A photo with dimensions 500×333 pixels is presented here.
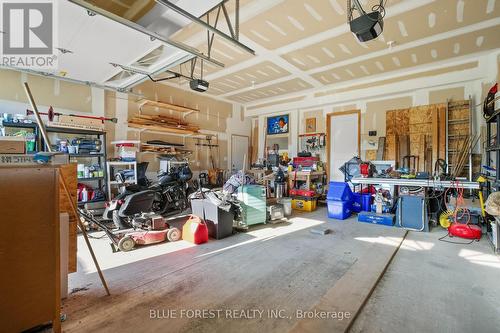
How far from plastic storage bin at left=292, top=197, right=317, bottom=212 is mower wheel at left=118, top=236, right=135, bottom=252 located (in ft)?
12.7

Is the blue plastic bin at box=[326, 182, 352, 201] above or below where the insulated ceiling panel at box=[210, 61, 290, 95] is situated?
below

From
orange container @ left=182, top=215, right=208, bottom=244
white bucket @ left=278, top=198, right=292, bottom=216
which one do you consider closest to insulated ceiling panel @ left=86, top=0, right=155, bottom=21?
orange container @ left=182, top=215, right=208, bottom=244

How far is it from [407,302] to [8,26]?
16.7ft

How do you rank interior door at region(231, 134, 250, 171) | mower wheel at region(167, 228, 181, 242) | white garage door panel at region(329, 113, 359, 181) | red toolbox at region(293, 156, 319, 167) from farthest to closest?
interior door at region(231, 134, 250, 171) < red toolbox at region(293, 156, 319, 167) < white garage door panel at region(329, 113, 359, 181) < mower wheel at region(167, 228, 181, 242)

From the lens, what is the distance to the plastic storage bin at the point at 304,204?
5601 mm

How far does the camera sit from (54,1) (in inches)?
92.7

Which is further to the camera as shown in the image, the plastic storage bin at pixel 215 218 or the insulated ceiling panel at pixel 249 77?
the insulated ceiling panel at pixel 249 77

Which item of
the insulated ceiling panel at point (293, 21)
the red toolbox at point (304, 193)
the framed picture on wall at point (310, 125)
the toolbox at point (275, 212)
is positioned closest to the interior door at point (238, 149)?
the framed picture on wall at point (310, 125)

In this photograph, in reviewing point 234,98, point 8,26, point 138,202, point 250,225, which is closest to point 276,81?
point 234,98

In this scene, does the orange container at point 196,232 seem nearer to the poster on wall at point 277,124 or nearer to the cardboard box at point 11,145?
the cardboard box at point 11,145

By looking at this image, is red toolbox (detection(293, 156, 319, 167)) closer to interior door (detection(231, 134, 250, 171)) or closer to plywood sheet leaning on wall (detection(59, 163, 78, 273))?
interior door (detection(231, 134, 250, 171))

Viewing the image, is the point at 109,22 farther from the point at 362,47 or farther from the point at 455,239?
the point at 455,239

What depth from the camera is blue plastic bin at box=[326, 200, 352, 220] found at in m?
4.69

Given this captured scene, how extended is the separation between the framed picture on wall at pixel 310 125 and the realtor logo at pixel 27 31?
258 inches
